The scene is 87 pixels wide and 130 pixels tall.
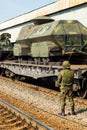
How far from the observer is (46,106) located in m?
11.8

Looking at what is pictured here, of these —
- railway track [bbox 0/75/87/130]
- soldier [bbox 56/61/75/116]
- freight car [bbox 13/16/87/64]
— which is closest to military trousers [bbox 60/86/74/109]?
soldier [bbox 56/61/75/116]

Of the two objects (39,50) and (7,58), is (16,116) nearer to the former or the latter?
(39,50)

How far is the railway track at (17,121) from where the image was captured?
7.97m

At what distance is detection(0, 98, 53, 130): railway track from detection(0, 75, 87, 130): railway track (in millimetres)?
623

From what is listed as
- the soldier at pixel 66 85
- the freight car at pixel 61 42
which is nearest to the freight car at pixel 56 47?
the freight car at pixel 61 42

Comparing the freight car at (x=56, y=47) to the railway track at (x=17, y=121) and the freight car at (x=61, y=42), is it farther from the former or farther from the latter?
the railway track at (x=17, y=121)

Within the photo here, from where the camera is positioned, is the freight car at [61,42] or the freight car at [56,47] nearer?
the freight car at [56,47]

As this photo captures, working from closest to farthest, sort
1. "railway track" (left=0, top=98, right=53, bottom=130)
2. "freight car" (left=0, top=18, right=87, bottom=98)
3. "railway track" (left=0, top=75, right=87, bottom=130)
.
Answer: "railway track" (left=0, top=98, right=53, bottom=130)
"railway track" (left=0, top=75, right=87, bottom=130)
"freight car" (left=0, top=18, right=87, bottom=98)

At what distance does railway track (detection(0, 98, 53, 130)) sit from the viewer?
7.97m

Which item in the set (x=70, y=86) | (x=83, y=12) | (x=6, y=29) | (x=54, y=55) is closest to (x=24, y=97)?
(x=54, y=55)

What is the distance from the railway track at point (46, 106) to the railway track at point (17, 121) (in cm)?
62

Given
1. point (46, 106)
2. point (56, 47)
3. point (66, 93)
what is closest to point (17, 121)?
point (66, 93)

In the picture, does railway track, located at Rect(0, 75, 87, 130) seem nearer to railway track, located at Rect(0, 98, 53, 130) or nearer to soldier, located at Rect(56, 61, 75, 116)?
soldier, located at Rect(56, 61, 75, 116)

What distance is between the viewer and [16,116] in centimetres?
927
